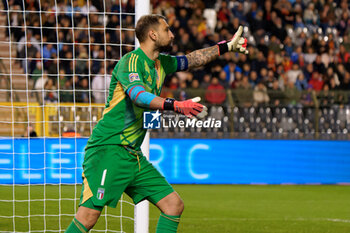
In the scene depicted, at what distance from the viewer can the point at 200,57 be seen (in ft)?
16.6

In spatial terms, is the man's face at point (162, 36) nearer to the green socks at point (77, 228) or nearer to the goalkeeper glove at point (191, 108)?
the goalkeeper glove at point (191, 108)

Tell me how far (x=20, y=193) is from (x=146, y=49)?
532cm

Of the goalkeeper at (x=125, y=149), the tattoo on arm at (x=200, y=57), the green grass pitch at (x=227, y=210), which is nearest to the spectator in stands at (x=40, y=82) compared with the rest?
the green grass pitch at (x=227, y=210)

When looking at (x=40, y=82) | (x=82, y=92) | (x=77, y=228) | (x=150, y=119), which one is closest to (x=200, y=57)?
(x=150, y=119)

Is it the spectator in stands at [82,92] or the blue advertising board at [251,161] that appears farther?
the blue advertising board at [251,161]

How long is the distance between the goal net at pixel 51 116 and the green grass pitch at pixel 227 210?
0.10 ft

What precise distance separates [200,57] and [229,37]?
10.8 meters

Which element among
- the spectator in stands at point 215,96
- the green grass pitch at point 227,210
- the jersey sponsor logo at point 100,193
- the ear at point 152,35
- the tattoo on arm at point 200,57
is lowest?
the green grass pitch at point 227,210

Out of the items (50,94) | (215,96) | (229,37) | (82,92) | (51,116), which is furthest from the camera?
(229,37)

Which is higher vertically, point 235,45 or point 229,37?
point 229,37

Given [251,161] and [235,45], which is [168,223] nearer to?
[235,45]

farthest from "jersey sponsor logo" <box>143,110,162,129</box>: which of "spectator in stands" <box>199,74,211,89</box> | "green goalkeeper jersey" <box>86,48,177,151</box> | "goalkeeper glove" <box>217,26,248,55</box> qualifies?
"spectator in stands" <box>199,74,211,89</box>

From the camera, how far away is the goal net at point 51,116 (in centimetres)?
759

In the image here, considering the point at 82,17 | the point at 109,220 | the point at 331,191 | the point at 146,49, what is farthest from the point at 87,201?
the point at 82,17
